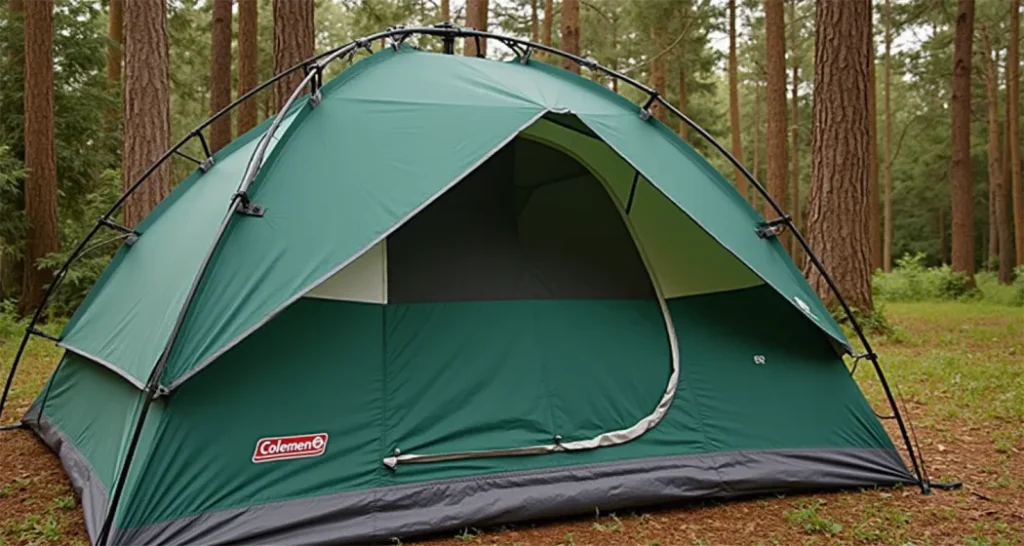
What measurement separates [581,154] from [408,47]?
973 mm

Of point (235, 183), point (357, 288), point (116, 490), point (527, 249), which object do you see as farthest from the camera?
point (527, 249)

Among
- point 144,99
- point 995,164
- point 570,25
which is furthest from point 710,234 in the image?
point 995,164

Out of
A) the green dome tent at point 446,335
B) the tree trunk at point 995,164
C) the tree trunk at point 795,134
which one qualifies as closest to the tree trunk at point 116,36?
the green dome tent at point 446,335

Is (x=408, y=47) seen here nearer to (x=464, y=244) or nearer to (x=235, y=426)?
(x=464, y=244)

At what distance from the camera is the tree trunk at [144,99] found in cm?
633

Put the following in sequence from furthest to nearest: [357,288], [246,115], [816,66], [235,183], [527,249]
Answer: [246,115] < [816,66] < [527,249] < [235,183] < [357,288]

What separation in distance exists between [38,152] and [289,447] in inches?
308

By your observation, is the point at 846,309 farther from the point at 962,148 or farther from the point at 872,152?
the point at 872,152

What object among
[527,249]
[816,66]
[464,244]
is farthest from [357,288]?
[816,66]

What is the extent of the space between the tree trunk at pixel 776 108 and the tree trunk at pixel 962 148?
3516 mm

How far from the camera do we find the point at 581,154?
3766 millimetres

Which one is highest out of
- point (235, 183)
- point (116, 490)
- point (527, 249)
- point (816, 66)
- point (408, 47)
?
point (816, 66)

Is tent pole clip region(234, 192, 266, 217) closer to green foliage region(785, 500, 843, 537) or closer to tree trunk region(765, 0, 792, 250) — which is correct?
green foliage region(785, 500, 843, 537)

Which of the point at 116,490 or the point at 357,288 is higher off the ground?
the point at 357,288
